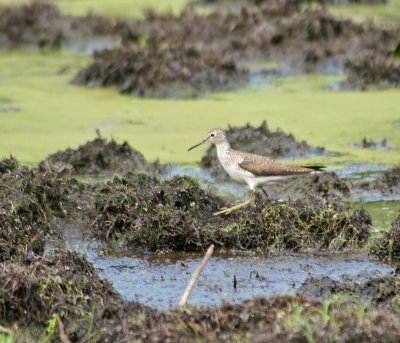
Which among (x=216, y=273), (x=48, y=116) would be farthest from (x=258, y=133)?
(x=216, y=273)

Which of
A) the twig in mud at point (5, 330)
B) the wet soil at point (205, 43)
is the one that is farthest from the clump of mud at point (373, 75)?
the twig in mud at point (5, 330)

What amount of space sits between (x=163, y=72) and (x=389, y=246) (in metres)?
6.52

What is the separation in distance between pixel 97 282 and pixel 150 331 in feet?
3.64

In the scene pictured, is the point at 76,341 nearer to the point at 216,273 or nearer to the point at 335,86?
the point at 216,273

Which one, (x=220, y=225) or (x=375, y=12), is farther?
(x=375, y=12)

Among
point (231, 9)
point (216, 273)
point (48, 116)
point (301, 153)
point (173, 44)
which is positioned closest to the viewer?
point (216, 273)

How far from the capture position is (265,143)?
11.3 meters

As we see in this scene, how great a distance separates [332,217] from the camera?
8422 millimetres

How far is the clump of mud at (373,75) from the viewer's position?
14.0 metres

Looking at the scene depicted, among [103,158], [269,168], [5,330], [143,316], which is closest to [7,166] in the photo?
[103,158]

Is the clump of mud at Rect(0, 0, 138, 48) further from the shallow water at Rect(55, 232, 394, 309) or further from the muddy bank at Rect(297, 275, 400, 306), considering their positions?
the muddy bank at Rect(297, 275, 400, 306)

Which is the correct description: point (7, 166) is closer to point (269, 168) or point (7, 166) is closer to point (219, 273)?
point (269, 168)

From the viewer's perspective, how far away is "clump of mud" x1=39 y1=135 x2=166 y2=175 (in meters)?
10.8

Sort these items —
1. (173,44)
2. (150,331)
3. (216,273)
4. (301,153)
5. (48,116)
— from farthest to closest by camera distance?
1. (173,44)
2. (48,116)
3. (301,153)
4. (216,273)
5. (150,331)
